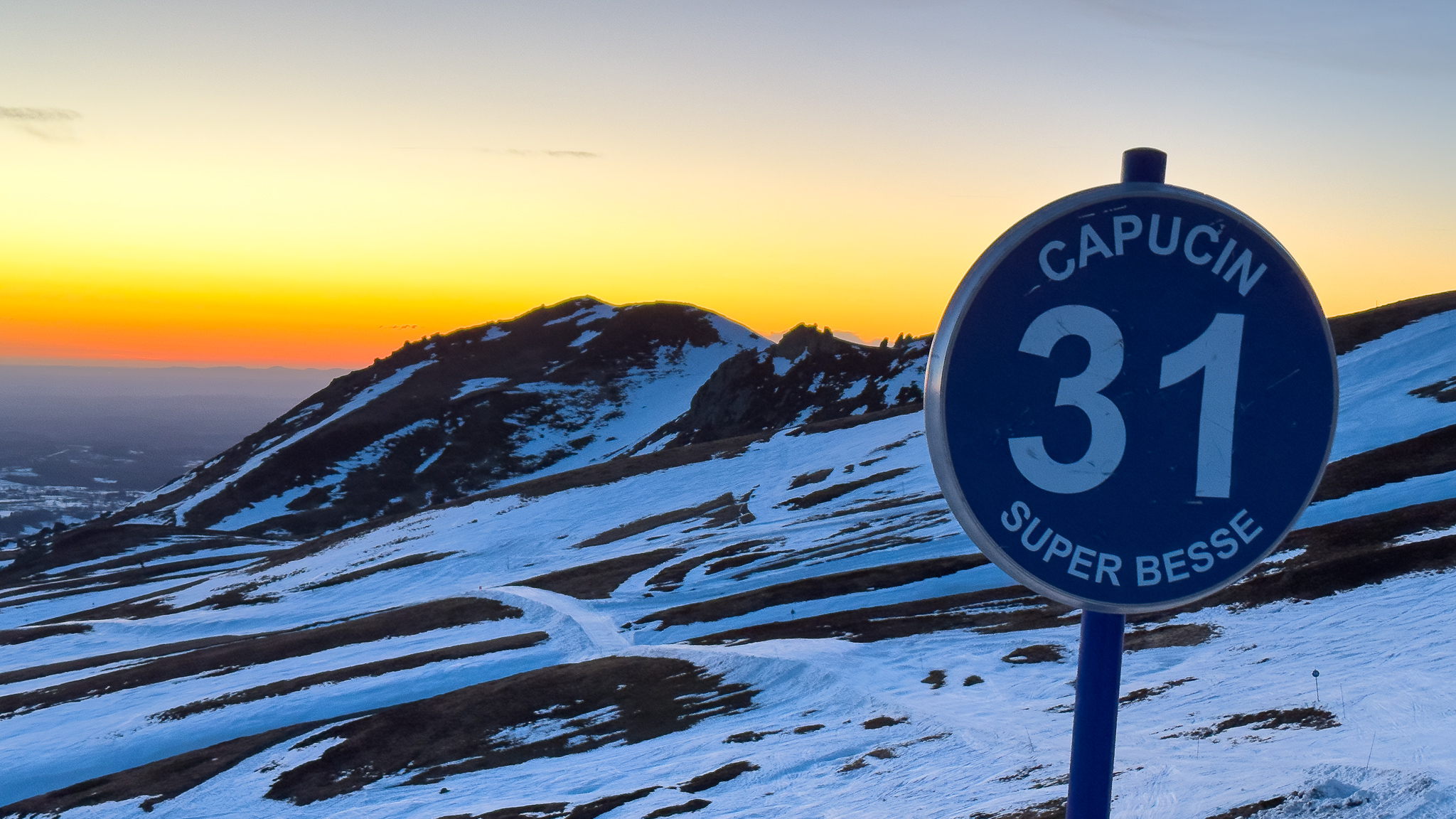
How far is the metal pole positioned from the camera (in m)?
4.21

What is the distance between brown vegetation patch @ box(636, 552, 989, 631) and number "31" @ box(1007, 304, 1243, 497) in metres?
45.8

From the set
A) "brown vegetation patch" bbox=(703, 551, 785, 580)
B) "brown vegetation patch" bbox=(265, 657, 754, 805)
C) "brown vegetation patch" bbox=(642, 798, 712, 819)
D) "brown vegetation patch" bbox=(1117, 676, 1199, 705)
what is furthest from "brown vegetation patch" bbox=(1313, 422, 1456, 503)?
"brown vegetation patch" bbox=(642, 798, 712, 819)

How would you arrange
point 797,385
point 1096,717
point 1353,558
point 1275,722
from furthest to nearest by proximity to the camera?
1. point 797,385
2. point 1353,558
3. point 1275,722
4. point 1096,717

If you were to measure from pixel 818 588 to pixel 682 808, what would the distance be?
28833mm

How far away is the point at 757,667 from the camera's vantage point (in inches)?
1433

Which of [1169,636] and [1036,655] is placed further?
[1036,655]

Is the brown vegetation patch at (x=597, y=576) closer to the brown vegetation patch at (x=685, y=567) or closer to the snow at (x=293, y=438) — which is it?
the brown vegetation patch at (x=685, y=567)

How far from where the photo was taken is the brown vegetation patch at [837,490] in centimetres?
7669

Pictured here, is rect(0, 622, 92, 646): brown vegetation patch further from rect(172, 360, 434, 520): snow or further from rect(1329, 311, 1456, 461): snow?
rect(1329, 311, 1456, 461): snow

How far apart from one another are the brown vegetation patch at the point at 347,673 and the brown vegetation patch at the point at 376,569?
33.3 meters

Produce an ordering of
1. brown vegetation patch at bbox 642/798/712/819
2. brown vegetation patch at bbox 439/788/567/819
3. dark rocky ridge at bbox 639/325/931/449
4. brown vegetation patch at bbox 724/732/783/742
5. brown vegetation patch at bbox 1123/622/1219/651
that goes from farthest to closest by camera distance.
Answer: dark rocky ridge at bbox 639/325/931/449
brown vegetation patch at bbox 1123/622/1219/651
brown vegetation patch at bbox 724/732/783/742
brown vegetation patch at bbox 439/788/567/819
brown vegetation patch at bbox 642/798/712/819

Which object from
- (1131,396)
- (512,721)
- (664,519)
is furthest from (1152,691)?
(664,519)

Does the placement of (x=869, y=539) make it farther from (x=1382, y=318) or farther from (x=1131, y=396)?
(x=1131, y=396)

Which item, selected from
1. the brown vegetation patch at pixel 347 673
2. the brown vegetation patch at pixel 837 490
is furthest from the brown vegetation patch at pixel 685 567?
the brown vegetation patch at pixel 837 490
